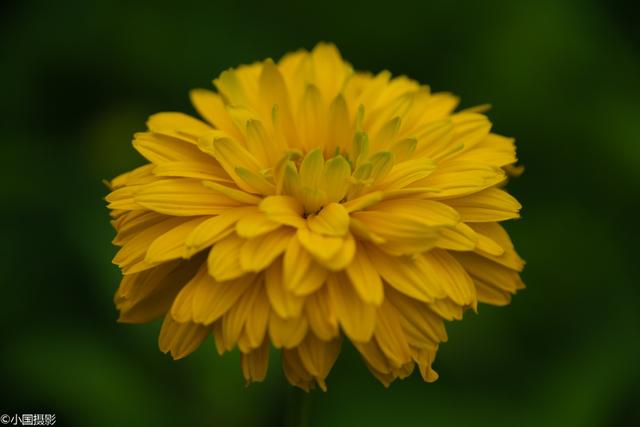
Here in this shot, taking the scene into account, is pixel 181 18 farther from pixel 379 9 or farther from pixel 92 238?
pixel 92 238

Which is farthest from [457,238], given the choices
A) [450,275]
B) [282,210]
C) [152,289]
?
[152,289]

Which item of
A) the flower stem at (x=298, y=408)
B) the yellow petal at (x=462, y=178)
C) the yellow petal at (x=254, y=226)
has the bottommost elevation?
the flower stem at (x=298, y=408)

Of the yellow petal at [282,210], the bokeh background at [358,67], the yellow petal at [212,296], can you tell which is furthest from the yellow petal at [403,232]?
the bokeh background at [358,67]

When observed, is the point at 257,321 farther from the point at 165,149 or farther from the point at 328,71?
the point at 328,71

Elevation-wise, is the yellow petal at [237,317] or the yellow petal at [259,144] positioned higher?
the yellow petal at [259,144]

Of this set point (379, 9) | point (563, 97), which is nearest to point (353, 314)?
point (563, 97)

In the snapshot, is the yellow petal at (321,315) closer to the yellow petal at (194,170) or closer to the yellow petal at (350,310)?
the yellow petal at (350,310)

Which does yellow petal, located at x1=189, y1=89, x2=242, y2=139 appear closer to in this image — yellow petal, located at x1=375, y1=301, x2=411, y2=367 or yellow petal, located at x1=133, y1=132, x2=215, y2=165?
yellow petal, located at x1=133, y1=132, x2=215, y2=165
